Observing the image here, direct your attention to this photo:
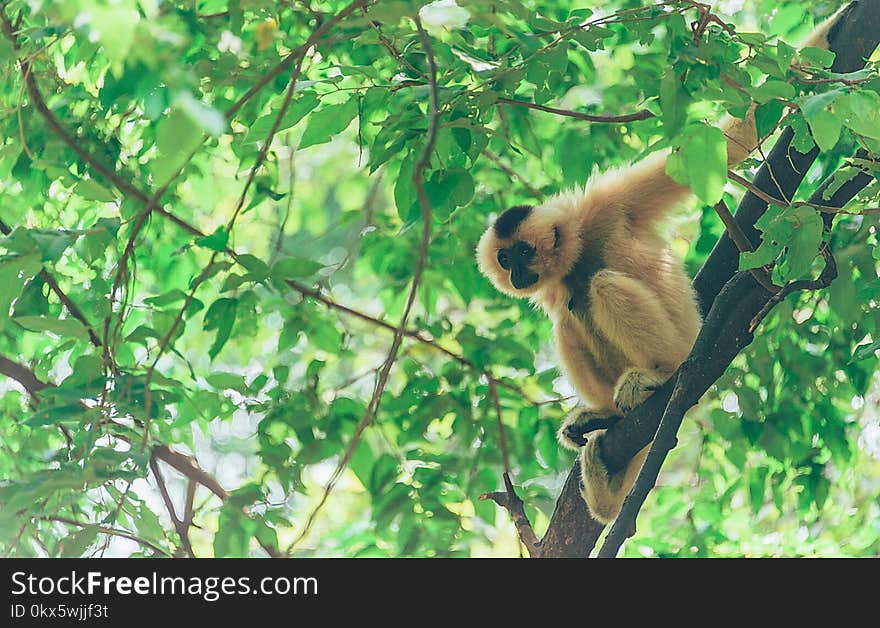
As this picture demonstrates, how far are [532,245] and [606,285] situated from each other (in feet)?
2.11

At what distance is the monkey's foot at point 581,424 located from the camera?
11.9 feet

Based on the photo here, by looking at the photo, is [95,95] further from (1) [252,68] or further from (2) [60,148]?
(1) [252,68]

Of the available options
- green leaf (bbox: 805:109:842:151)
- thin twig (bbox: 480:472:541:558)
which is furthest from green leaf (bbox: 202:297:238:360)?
green leaf (bbox: 805:109:842:151)

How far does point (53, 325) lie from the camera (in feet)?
7.63

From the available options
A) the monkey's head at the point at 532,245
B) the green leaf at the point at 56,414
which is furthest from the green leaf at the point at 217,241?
the monkey's head at the point at 532,245

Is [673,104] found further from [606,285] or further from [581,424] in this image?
[581,424]

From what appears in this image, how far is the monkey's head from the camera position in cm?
405

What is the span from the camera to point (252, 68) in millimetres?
2936

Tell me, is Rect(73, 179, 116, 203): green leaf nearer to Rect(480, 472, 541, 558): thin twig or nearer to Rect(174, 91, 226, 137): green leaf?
Rect(174, 91, 226, 137): green leaf

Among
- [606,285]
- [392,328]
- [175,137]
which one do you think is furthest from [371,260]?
[175,137]

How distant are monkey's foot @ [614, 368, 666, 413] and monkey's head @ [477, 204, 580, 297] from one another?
74cm

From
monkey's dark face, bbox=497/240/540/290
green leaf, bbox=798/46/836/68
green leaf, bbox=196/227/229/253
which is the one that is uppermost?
monkey's dark face, bbox=497/240/540/290
